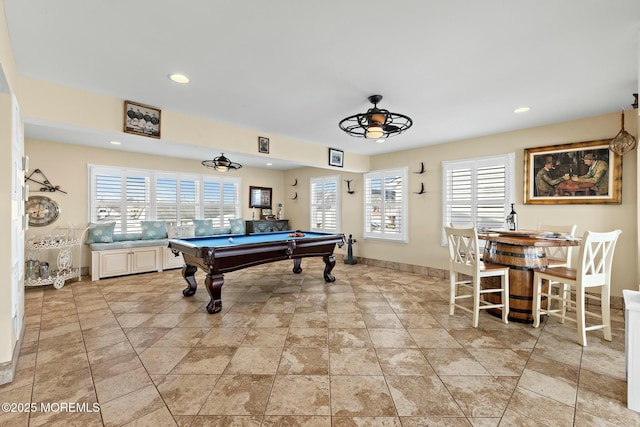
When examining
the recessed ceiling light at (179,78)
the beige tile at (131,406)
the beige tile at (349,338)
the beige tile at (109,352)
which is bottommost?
the beige tile at (109,352)

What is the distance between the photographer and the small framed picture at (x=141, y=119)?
3.36 m

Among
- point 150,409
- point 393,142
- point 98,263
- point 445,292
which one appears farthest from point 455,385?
point 98,263

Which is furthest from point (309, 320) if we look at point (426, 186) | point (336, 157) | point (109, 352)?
point (426, 186)

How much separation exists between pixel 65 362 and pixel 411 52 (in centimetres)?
391

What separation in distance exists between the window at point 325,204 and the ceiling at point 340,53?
3.83 meters

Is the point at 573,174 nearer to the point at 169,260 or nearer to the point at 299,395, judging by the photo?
the point at 299,395

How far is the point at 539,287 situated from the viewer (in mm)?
3100

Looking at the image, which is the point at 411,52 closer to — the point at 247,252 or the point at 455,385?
the point at 455,385

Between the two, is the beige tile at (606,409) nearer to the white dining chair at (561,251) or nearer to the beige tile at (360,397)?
the beige tile at (360,397)

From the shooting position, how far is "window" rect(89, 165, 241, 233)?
5.92 meters

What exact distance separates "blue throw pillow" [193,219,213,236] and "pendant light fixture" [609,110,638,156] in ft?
24.3

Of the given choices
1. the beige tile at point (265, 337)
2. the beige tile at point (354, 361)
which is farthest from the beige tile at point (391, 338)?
the beige tile at point (265, 337)

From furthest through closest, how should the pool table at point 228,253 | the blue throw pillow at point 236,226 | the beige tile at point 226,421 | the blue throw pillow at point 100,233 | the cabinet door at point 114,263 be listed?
the blue throw pillow at point 236,226 < the blue throw pillow at point 100,233 < the cabinet door at point 114,263 < the pool table at point 228,253 < the beige tile at point 226,421

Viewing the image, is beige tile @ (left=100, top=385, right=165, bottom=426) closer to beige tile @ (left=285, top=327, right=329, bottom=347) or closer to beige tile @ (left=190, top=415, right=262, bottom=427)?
beige tile @ (left=190, top=415, right=262, bottom=427)
